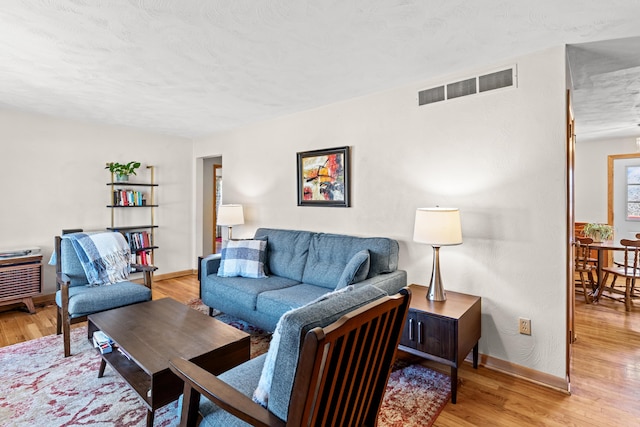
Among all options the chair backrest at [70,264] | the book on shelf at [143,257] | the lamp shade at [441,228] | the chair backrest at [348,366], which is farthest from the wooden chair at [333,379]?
the book on shelf at [143,257]

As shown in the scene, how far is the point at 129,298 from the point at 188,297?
135 centimetres

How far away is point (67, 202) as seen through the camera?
14.3ft

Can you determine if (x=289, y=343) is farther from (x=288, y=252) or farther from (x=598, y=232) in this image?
(x=598, y=232)

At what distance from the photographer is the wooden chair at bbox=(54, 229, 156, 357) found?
9.02ft

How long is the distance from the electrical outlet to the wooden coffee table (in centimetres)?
199

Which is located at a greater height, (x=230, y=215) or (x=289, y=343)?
(x=230, y=215)

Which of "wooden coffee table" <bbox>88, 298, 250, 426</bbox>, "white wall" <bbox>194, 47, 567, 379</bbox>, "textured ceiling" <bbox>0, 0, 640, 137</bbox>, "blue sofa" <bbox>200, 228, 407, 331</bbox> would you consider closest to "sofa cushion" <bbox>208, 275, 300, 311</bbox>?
"blue sofa" <bbox>200, 228, 407, 331</bbox>

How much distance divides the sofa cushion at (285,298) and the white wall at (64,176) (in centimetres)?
314

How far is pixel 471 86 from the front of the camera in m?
2.66

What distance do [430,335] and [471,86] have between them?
1.97 meters

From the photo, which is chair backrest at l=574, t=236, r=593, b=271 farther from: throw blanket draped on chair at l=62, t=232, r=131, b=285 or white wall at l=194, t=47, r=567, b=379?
throw blanket draped on chair at l=62, t=232, r=131, b=285

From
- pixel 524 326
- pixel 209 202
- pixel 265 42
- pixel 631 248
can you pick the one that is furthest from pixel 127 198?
pixel 631 248

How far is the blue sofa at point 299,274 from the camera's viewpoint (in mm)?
2764

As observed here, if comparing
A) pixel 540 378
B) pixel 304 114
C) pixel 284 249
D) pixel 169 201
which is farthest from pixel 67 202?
pixel 540 378
